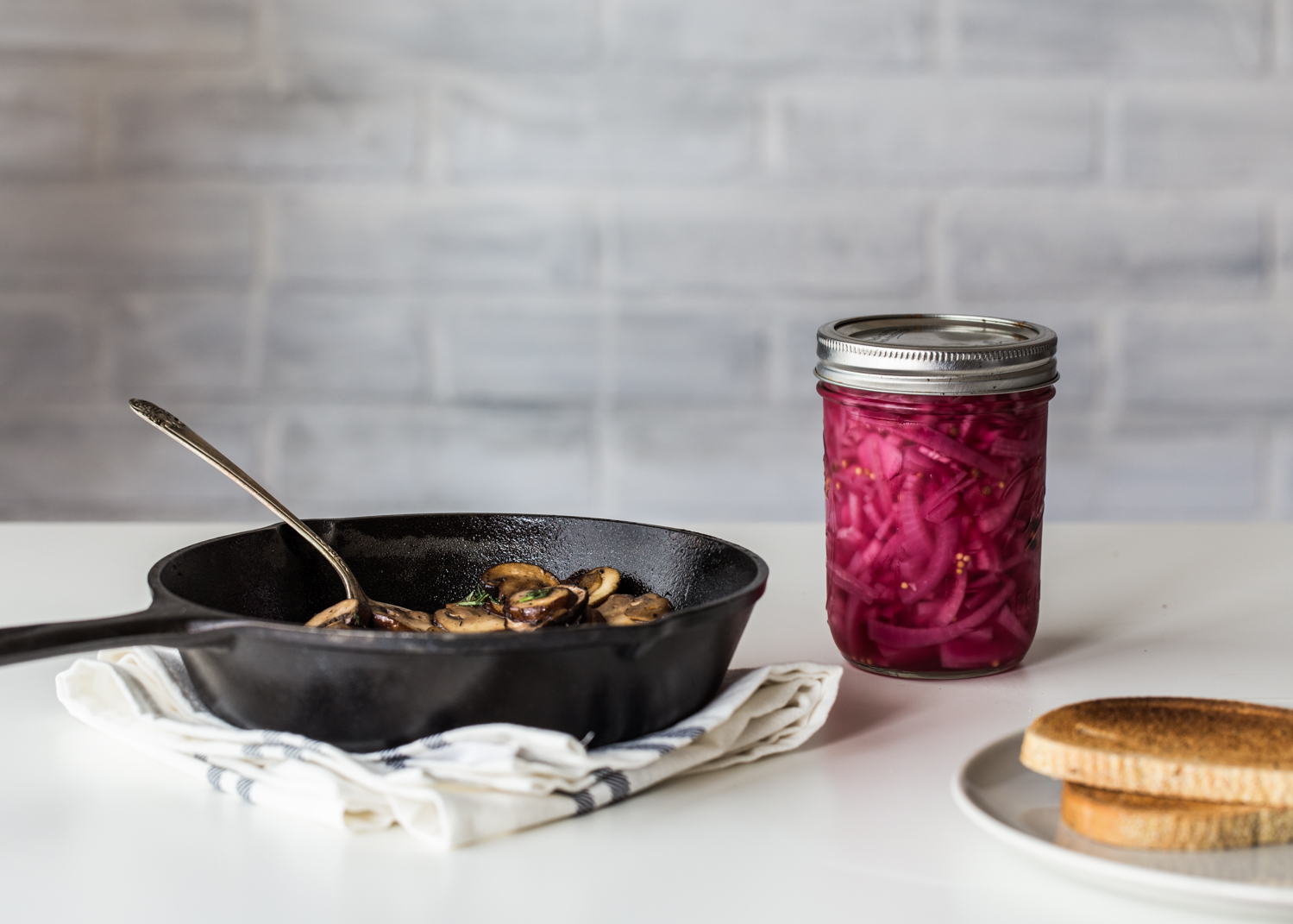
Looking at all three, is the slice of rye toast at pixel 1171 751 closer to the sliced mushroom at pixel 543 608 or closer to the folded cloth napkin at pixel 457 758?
the folded cloth napkin at pixel 457 758

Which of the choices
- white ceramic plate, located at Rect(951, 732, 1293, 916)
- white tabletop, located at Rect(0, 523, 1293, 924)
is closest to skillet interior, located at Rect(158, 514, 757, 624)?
white tabletop, located at Rect(0, 523, 1293, 924)

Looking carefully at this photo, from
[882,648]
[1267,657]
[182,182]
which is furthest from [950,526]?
[182,182]

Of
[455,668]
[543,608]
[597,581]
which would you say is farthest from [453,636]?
[597,581]

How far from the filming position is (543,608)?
29.1 inches

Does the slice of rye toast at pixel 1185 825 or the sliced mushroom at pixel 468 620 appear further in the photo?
the sliced mushroom at pixel 468 620

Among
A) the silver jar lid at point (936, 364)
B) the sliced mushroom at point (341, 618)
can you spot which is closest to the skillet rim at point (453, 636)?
the sliced mushroom at point (341, 618)

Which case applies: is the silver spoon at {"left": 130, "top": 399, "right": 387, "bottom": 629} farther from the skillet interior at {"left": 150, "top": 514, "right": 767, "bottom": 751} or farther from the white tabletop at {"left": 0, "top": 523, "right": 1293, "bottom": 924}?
the white tabletop at {"left": 0, "top": 523, "right": 1293, "bottom": 924}

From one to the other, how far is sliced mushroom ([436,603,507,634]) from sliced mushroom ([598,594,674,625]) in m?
0.07

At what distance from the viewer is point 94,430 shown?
2.07 meters

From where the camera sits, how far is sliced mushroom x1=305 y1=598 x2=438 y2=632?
0.77m

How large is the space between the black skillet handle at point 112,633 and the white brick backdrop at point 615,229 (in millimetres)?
1401

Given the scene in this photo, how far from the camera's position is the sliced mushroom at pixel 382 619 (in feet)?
2.51

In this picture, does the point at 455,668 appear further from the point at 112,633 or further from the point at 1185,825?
the point at 1185,825

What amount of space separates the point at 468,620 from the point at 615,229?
4.27ft
